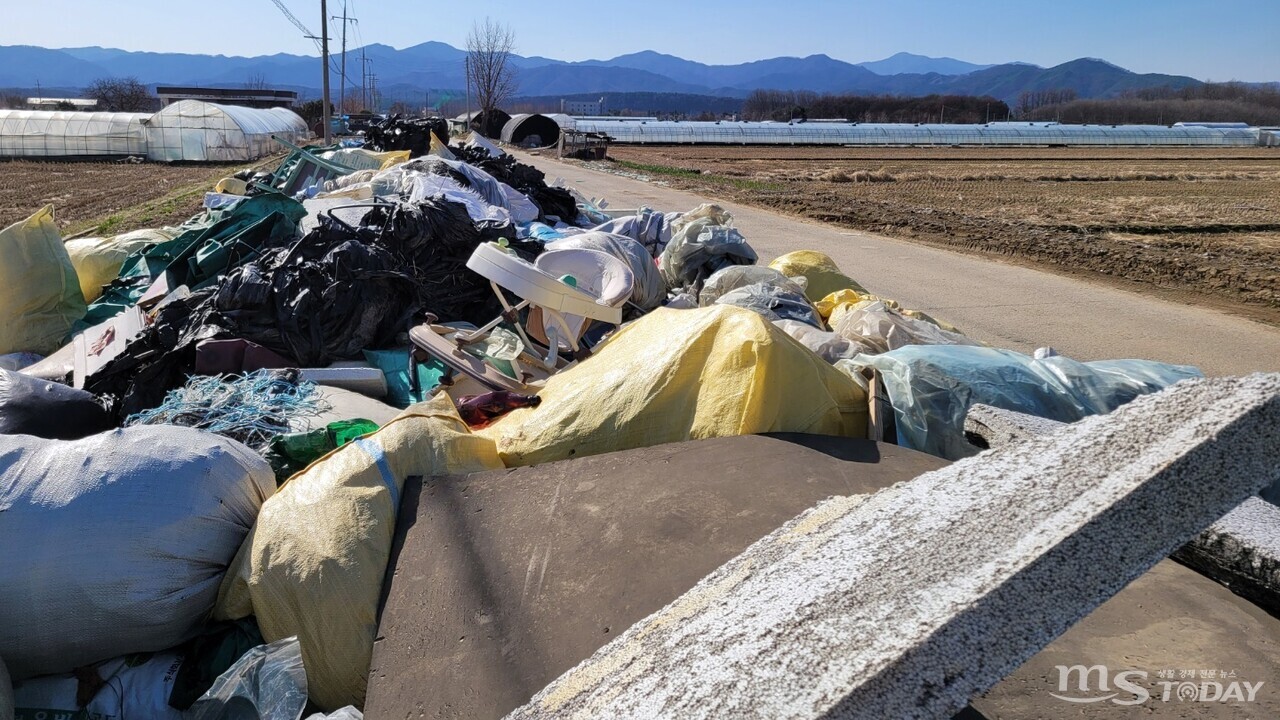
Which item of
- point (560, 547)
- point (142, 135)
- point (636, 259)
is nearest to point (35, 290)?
point (636, 259)

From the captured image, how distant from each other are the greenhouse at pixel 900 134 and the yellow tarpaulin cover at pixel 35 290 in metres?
39.8

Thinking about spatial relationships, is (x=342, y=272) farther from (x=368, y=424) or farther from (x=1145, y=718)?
(x=1145, y=718)

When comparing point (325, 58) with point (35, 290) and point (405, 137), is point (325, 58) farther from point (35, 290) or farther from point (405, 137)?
point (35, 290)

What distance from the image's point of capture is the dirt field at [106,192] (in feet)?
42.6

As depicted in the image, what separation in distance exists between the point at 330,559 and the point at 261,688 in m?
0.33

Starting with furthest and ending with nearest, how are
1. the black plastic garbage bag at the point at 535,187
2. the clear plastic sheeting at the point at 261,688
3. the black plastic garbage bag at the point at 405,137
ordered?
1. the black plastic garbage bag at the point at 405,137
2. the black plastic garbage bag at the point at 535,187
3. the clear plastic sheeting at the point at 261,688

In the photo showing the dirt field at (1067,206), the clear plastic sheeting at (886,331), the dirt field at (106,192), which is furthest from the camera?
the dirt field at (106,192)

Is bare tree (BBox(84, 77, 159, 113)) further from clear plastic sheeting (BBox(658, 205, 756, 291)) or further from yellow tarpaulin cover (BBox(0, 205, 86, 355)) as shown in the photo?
clear plastic sheeting (BBox(658, 205, 756, 291))

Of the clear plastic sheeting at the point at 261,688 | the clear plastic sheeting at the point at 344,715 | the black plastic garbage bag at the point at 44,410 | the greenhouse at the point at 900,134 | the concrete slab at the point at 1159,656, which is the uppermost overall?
the greenhouse at the point at 900,134

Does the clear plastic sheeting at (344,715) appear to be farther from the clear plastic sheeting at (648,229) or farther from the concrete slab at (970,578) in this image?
the clear plastic sheeting at (648,229)

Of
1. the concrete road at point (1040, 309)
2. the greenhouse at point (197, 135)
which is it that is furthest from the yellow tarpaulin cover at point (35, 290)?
the greenhouse at point (197, 135)

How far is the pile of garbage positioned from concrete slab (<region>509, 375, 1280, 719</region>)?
3.75 feet

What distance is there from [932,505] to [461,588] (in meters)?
1.10

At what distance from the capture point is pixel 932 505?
1270 millimetres
